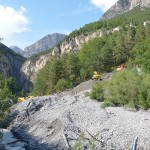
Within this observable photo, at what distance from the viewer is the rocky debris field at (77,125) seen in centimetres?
3088

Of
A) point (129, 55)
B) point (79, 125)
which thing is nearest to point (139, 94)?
point (79, 125)

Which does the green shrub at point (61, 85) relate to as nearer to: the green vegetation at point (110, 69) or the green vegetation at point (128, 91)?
the green vegetation at point (110, 69)

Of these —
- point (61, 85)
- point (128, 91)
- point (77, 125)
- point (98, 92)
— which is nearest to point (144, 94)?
point (128, 91)

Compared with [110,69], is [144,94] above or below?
below

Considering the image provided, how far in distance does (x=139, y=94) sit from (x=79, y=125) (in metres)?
9.03

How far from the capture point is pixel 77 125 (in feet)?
123

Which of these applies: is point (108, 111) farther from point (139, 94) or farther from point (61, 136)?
point (61, 136)

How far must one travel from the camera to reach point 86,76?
8238cm

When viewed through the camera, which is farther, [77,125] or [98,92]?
[98,92]

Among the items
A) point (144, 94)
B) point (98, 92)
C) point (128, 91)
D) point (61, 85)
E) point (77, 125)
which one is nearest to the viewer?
point (77, 125)

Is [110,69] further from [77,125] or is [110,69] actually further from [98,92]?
[77,125]

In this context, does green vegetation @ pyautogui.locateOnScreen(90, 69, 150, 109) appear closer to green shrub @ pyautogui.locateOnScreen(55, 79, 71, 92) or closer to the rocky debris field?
the rocky debris field

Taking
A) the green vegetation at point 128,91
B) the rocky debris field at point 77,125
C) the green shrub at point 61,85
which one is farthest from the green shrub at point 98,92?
the green shrub at point 61,85

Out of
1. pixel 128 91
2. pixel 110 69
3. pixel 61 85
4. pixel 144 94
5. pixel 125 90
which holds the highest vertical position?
pixel 110 69
